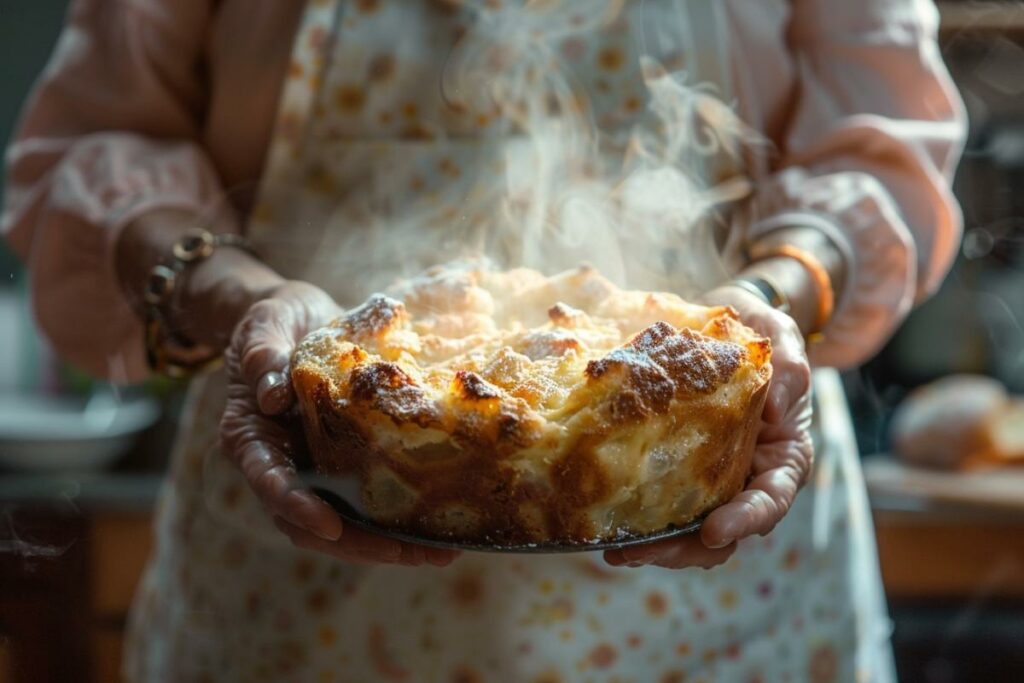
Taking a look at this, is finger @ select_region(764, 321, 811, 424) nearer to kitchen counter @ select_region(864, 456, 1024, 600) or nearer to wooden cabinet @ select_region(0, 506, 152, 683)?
wooden cabinet @ select_region(0, 506, 152, 683)

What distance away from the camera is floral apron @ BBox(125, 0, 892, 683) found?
78cm

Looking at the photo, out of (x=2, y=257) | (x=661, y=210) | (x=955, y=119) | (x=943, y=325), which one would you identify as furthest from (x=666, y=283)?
(x=943, y=325)

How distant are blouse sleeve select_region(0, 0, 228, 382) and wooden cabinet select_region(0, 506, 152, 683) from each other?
0.71 ft

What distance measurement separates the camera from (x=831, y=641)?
0.97 metres

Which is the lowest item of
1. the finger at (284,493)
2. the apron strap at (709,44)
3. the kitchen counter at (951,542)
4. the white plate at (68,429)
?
the kitchen counter at (951,542)

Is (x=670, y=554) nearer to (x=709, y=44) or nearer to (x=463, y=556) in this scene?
(x=463, y=556)

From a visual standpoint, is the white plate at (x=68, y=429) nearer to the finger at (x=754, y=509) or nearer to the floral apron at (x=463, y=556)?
the floral apron at (x=463, y=556)

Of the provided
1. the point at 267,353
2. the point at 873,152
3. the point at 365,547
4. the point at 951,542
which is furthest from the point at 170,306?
the point at 951,542

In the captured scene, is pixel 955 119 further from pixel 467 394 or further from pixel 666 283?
pixel 467 394

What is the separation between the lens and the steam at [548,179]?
715 mm

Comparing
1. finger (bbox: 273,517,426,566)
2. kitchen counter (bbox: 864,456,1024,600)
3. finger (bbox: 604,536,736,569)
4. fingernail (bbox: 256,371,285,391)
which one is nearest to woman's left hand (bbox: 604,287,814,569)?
finger (bbox: 604,536,736,569)

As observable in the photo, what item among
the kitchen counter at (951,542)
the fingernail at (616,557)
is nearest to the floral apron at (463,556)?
the fingernail at (616,557)

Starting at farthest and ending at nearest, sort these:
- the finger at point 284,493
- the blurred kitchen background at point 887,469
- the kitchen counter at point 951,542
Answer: the kitchen counter at point 951,542 → the blurred kitchen background at point 887,469 → the finger at point 284,493

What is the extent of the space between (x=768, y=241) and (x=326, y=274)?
13.4 inches
